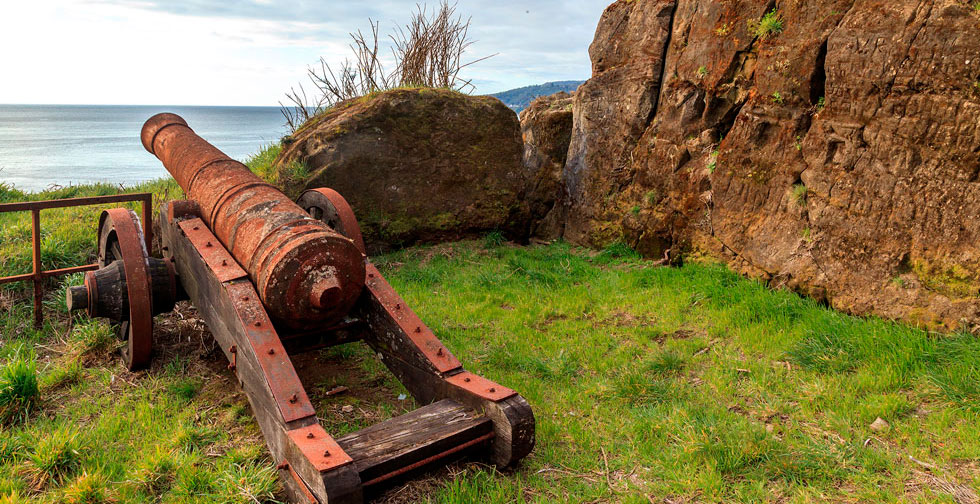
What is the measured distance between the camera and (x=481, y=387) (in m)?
3.55

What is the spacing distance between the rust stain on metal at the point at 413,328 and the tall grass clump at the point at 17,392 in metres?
2.23

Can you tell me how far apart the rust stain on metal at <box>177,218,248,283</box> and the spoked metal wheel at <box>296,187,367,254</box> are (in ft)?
3.52

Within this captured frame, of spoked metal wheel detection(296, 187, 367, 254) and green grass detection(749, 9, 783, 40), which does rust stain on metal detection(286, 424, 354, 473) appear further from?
green grass detection(749, 9, 783, 40)

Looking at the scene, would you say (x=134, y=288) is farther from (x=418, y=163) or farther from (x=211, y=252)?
(x=418, y=163)

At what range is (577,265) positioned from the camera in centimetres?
718

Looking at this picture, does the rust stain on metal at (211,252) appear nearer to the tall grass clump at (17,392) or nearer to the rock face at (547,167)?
the tall grass clump at (17,392)

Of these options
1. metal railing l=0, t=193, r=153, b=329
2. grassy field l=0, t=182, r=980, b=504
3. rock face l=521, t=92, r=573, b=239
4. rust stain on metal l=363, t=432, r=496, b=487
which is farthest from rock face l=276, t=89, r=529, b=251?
rust stain on metal l=363, t=432, r=496, b=487

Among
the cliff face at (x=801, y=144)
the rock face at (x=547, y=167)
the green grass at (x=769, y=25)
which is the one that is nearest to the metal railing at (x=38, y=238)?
the rock face at (x=547, y=167)

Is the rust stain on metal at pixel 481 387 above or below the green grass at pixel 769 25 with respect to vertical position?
below

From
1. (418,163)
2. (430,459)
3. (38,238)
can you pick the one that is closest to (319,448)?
(430,459)

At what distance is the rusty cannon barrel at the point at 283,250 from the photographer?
3764mm

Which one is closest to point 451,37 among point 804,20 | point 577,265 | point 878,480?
point 577,265

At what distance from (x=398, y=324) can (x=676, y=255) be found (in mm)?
3747

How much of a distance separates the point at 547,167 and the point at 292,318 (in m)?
5.32
